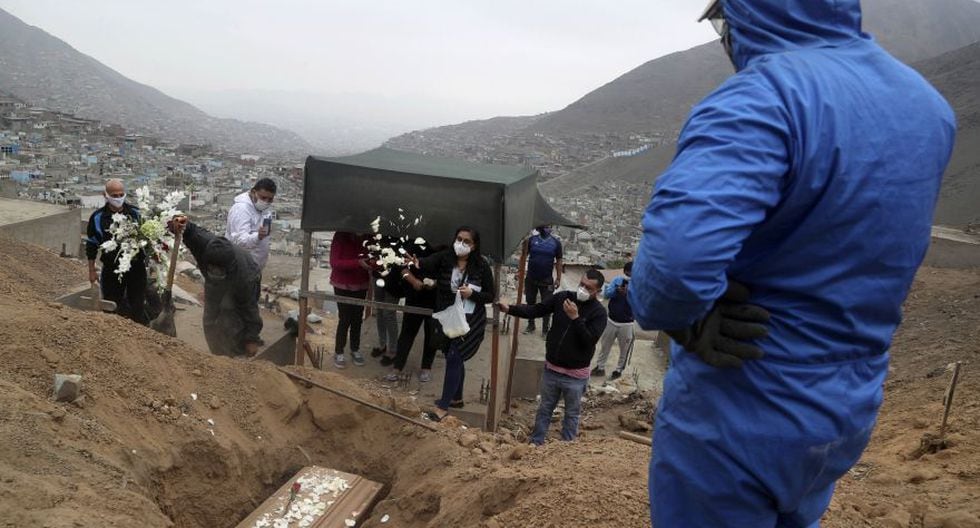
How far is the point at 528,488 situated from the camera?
140 inches

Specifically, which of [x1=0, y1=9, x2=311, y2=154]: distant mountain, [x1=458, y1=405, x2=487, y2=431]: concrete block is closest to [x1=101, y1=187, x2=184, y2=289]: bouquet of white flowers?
[x1=458, y1=405, x2=487, y2=431]: concrete block

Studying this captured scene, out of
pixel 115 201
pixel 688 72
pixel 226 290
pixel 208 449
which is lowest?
pixel 208 449

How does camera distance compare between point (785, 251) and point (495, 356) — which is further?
point (495, 356)

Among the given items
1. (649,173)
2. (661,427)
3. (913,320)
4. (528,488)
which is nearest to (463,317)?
(528,488)

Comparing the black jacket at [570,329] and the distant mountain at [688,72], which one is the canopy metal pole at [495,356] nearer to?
the black jacket at [570,329]

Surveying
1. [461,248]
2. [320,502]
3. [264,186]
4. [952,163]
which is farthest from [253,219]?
[952,163]

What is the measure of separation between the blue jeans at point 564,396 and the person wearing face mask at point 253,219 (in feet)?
10.9

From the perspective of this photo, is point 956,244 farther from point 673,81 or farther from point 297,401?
point 673,81

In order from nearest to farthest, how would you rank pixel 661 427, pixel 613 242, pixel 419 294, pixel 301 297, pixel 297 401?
pixel 661 427, pixel 297 401, pixel 301 297, pixel 419 294, pixel 613 242

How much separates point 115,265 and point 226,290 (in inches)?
38.6

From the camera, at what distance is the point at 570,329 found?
19.5 ft

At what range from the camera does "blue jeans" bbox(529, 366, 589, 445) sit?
6.14m

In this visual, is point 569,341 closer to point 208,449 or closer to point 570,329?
point 570,329

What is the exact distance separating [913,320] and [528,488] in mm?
9883
